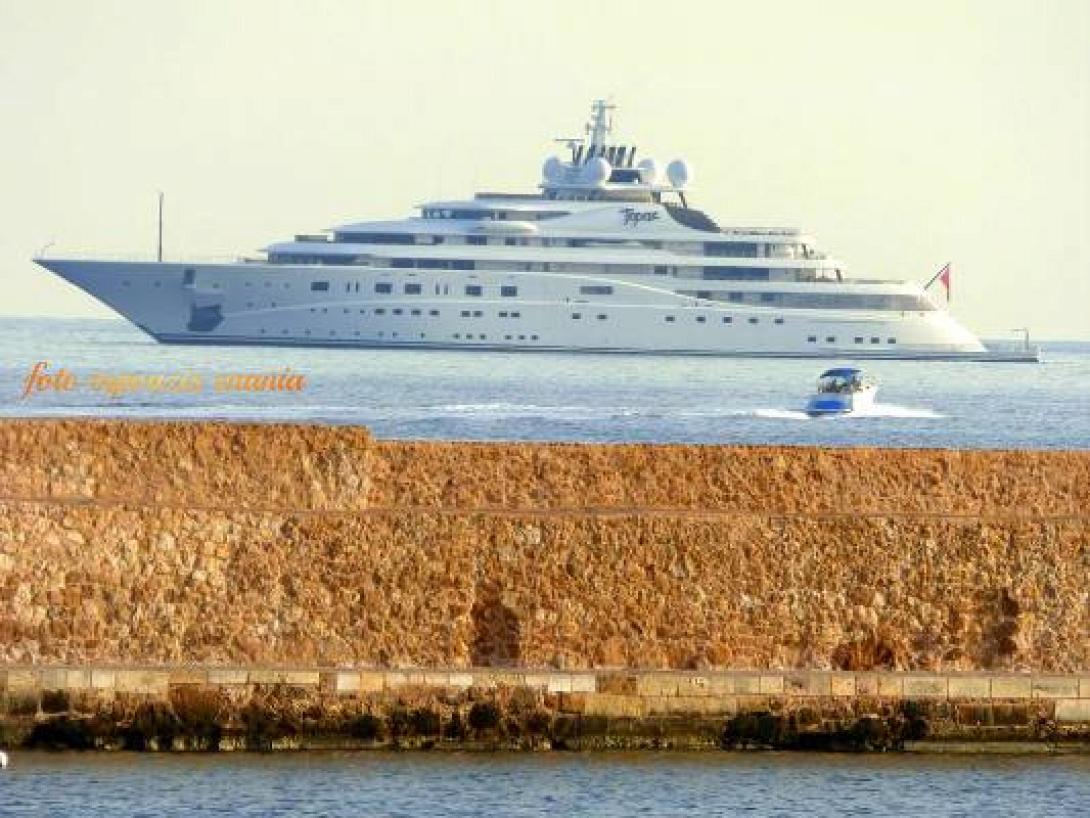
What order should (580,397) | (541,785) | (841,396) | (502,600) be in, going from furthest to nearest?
(580,397)
(841,396)
(502,600)
(541,785)

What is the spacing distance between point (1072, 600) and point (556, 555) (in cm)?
278

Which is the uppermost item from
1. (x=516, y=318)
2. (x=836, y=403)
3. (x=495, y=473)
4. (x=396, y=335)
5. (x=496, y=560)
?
(x=516, y=318)

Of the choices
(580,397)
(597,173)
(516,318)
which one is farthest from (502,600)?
(597,173)

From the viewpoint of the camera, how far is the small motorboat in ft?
199

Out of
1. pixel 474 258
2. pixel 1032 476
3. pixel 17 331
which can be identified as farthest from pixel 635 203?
pixel 1032 476

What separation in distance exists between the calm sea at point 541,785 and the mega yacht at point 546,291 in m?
83.2

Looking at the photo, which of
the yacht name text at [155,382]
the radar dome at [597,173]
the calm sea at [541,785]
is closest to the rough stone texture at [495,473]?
the calm sea at [541,785]

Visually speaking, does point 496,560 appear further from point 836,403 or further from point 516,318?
point 516,318

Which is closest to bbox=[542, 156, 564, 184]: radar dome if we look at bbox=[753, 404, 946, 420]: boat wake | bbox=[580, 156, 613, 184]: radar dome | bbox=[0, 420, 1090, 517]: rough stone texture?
bbox=[580, 156, 613, 184]: radar dome

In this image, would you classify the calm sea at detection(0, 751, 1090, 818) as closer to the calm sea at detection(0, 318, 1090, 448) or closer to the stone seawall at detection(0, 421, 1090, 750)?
the stone seawall at detection(0, 421, 1090, 750)

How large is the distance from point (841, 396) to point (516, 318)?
4025 centimetres

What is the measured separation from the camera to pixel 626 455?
18.5 metres

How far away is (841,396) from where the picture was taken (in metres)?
60.9

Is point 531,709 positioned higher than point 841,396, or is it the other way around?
point 841,396
